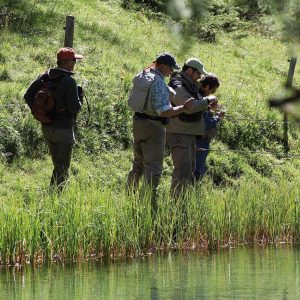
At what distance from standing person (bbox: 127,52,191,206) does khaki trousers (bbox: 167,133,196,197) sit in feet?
1.24

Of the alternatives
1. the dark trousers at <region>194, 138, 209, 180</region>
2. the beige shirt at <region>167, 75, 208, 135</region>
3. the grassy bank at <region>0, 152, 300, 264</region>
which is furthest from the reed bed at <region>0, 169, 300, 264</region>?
the beige shirt at <region>167, 75, 208, 135</region>

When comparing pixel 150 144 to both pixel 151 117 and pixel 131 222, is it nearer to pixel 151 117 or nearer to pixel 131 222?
pixel 151 117

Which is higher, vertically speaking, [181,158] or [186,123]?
[186,123]

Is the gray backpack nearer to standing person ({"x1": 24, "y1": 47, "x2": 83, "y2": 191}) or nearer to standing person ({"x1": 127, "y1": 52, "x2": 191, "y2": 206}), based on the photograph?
standing person ({"x1": 127, "y1": 52, "x2": 191, "y2": 206})

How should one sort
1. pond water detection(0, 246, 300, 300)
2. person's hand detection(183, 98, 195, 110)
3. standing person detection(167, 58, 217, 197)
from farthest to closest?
standing person detection(167, 58, 217, 197) < person's hand detection(183, 98, 195, 110) < pond water detection(0, 246, 300, 300)

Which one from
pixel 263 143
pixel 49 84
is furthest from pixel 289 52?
pixel 263 143

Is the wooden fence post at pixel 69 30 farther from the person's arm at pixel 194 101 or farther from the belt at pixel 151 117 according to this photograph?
the belt at pixel 151 117

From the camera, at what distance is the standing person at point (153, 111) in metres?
9.95

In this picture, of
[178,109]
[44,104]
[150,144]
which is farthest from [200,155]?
[44,104]

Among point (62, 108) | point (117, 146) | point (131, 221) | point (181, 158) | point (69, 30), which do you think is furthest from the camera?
point (117, 146)

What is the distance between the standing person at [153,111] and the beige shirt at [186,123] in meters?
0.22

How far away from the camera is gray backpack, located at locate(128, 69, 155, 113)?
9.98 m

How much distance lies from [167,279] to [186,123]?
2.45 m

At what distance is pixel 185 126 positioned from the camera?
10695 millimetres
